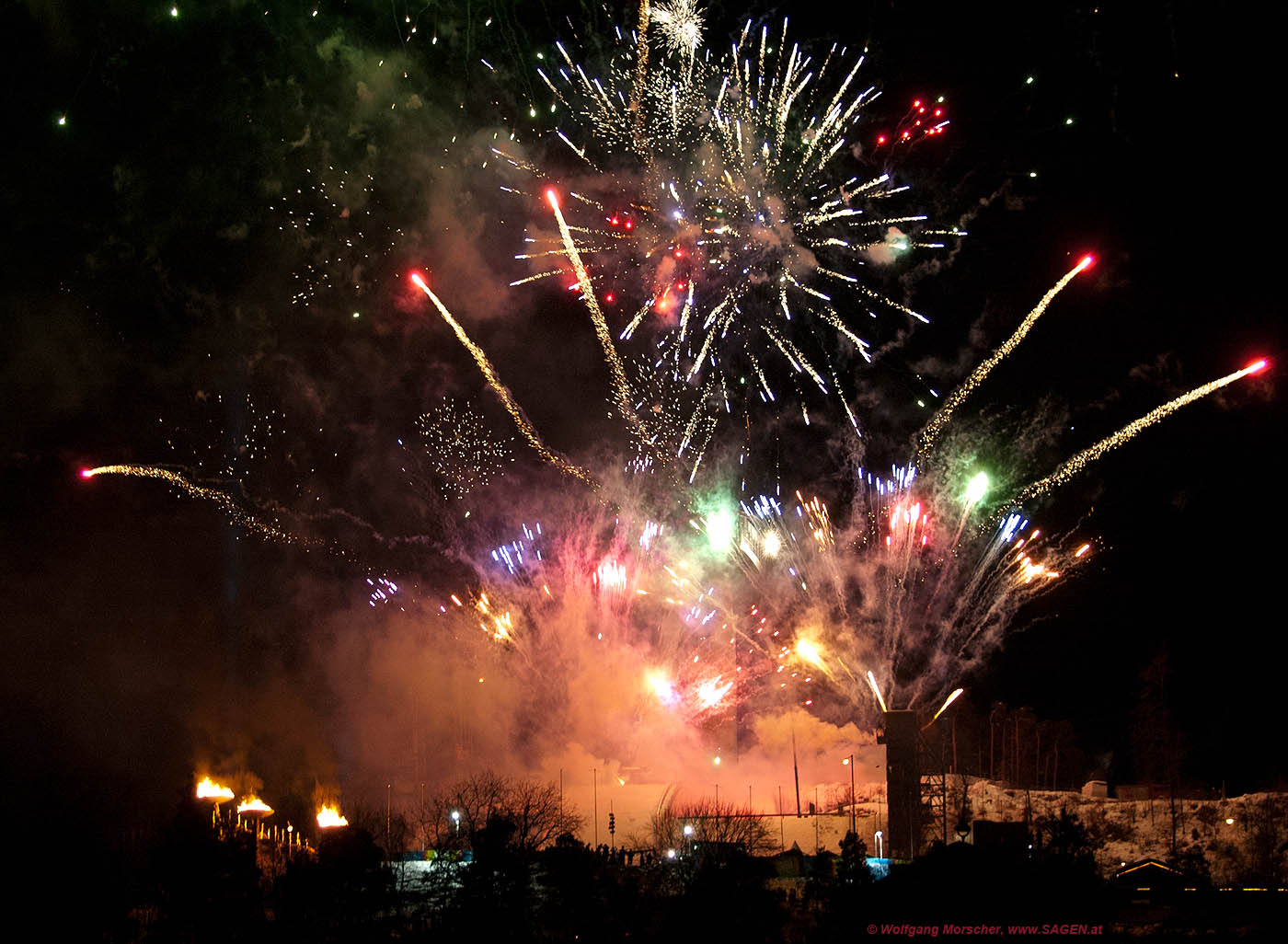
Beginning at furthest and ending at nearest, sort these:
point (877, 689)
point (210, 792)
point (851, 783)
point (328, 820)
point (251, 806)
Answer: point (851, 783)
point (877, 689)
point (328, 820)
point (251, 806)
point (210, 792)

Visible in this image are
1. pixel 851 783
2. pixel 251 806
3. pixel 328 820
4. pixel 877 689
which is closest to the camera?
pixel 251 806

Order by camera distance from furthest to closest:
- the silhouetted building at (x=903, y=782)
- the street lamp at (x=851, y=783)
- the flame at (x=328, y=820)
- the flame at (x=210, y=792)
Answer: the street lamp at (x=851, y=783), the flame at (x=328, y=820), the silhouetted building at (x=903, y=782), the flame at (x=210, y=792)

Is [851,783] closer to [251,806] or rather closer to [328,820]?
[328,820]

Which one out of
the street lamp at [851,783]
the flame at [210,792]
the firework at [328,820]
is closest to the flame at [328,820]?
the firework at [328,820]

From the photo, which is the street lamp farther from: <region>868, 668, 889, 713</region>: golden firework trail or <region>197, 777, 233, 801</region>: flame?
<region>197, 777, 233, 801</region>: flame

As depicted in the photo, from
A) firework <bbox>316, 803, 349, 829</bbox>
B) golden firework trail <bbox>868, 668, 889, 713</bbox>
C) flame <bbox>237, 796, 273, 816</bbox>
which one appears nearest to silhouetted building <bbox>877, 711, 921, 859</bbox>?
golden firework trail <bbox>868, 668, 889, 713</bbox>

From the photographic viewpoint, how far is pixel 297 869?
73.6 feet

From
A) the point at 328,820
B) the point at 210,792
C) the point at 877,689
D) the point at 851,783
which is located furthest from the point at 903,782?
the point at 210,792

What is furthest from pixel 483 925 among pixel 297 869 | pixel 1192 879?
A: pixel 1192 879

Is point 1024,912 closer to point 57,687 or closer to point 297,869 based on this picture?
point 297,869

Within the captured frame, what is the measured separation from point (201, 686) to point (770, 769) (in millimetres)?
22863

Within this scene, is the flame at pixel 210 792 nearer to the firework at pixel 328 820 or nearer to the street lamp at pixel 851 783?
the firework at pixel 328 820

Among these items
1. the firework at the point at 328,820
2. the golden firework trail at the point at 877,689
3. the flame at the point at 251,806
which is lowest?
the firework at the point at 328,820

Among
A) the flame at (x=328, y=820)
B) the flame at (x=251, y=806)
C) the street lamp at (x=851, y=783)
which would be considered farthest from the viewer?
the street lamp at (x=851, y=783)
